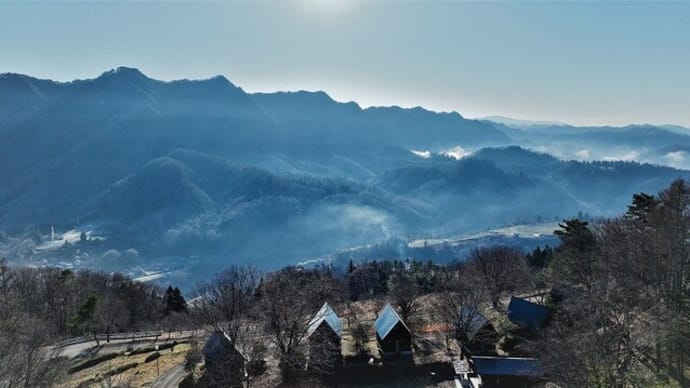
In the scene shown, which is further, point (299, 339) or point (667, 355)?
point (299, 339)

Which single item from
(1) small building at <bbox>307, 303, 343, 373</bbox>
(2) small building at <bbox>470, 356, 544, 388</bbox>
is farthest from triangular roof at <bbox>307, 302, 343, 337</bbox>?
(2) small building at <bbox>470, 356, 544, 388</bbox>

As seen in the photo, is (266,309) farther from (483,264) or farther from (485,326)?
(483,264)

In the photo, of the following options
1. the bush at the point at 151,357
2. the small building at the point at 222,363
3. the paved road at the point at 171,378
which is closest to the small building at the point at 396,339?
the small building at the point at 222,363

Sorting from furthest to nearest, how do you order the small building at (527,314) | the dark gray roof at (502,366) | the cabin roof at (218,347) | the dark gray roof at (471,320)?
the small building at (527,314) → the dark gray roof at (471,320) → the cabin roof at (218,347) → the dark gray roof at (502,366)

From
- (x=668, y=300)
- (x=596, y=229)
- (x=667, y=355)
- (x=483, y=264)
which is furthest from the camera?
(x=483, y=264)

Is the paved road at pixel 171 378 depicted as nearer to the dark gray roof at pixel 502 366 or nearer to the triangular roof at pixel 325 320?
the triangular roof at pixel 325 320

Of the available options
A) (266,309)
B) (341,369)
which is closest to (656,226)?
(341,369)

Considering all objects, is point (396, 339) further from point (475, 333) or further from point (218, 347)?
point (218, 347)
